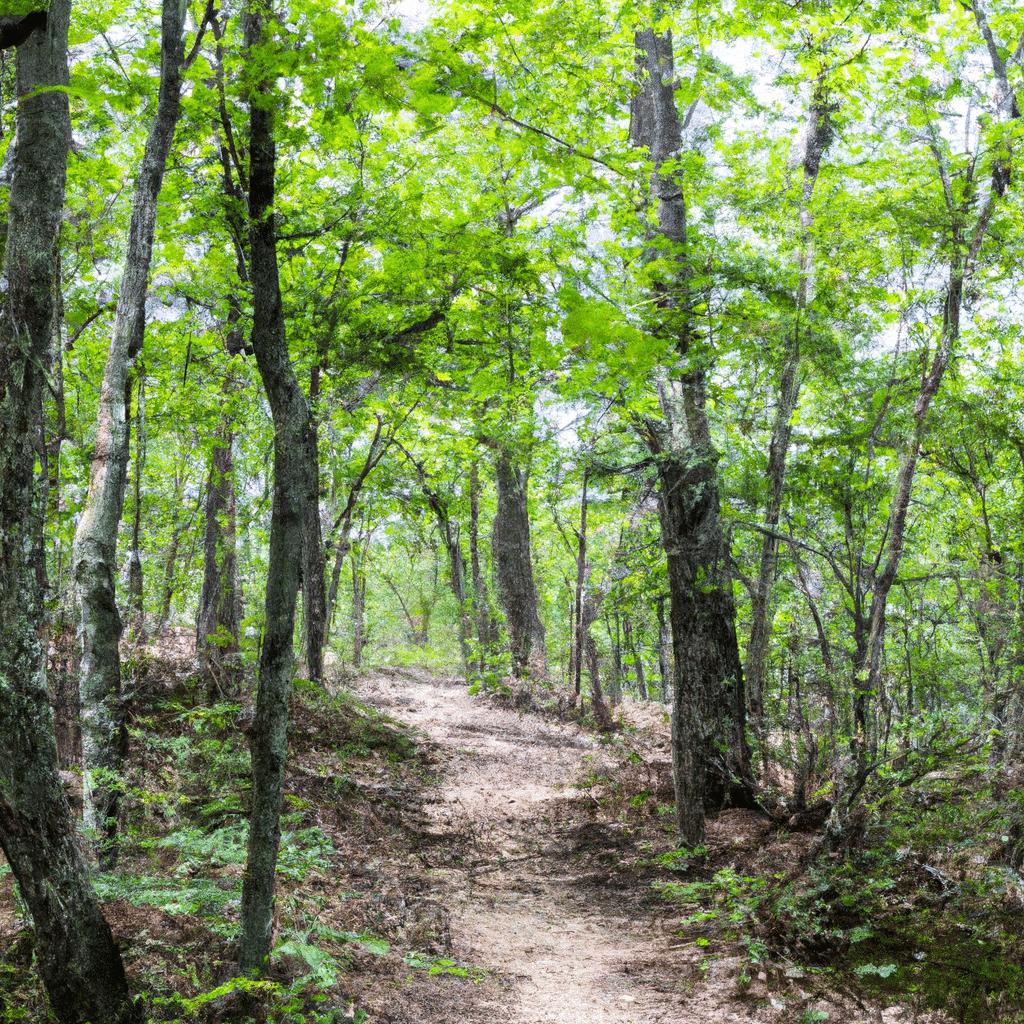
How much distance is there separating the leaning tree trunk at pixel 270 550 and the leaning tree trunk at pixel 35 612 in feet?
1.83

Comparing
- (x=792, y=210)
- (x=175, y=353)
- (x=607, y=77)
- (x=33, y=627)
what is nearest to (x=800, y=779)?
(x=792, y=210)

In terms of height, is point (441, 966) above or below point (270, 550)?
below

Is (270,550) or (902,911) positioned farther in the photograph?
(902,911)

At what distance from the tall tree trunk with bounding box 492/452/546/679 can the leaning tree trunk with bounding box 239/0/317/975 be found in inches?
417

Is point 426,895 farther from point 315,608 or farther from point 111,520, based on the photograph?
point 315,608

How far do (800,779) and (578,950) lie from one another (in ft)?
8.17

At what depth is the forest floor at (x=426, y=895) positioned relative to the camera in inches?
131

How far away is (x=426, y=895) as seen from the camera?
5.36 m

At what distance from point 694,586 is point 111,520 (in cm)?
470

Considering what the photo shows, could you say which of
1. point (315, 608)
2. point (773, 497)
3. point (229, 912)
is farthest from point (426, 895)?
point (315, 608)

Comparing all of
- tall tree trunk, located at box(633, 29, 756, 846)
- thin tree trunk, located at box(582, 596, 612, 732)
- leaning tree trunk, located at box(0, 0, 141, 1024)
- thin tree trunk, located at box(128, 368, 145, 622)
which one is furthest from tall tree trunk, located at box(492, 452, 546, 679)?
leaning tree trunk, located at box(0, 0, 141, 1024)

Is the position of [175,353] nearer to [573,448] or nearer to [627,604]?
[573,448]

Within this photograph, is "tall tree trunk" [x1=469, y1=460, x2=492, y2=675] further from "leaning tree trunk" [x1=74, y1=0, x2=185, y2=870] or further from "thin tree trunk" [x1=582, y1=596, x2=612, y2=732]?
"leaning tree trunk" [x1=74, y1=0, x2=185, y2=870]

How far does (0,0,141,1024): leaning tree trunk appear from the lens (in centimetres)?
264
